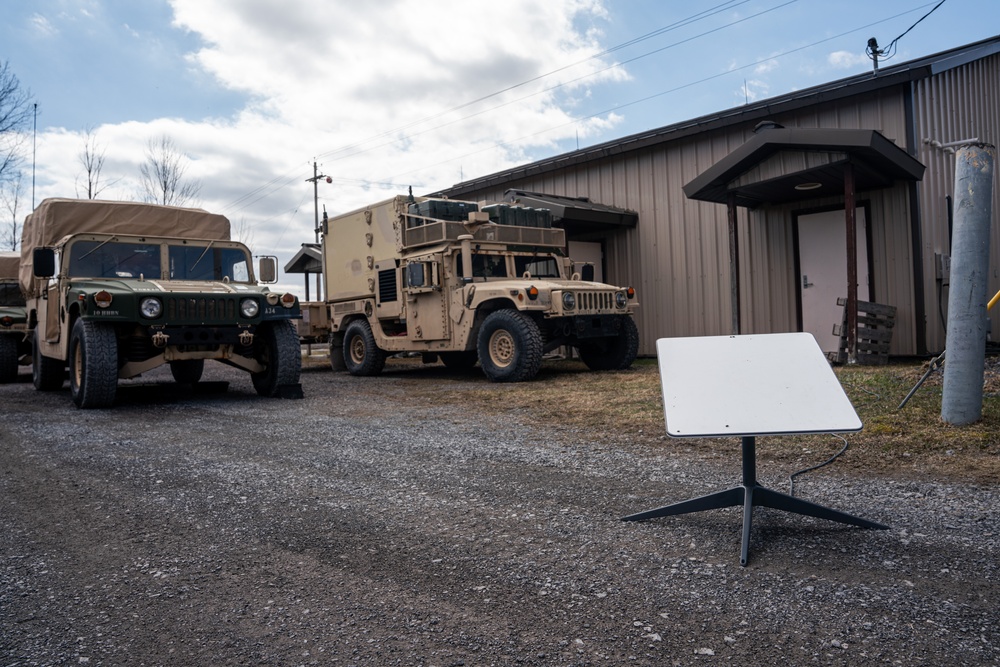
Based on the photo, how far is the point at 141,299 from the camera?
8.01m

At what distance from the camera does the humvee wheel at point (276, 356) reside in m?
8.92

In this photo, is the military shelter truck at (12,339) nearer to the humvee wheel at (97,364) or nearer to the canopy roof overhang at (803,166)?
the humvee wheel at (97,364)

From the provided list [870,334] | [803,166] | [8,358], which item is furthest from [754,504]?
[8,358]

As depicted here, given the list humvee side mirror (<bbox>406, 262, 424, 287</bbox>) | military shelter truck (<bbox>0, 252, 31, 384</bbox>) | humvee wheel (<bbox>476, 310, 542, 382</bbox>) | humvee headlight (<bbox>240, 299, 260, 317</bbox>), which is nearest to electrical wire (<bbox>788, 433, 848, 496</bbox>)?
humvee wheel (<bbox>476, 310, 542, 382</bbox>)

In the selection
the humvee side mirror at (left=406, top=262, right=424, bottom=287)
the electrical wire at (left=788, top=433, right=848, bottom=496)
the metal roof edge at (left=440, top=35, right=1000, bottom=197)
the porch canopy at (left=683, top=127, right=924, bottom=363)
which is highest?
the metal roof edge at (left=440, top=35, right=1000, bottom=197)

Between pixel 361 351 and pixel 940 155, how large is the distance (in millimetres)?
9440

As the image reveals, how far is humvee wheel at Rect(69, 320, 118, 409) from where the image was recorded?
786cm

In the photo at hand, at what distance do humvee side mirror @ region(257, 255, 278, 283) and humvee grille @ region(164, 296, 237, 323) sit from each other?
4.28 feet

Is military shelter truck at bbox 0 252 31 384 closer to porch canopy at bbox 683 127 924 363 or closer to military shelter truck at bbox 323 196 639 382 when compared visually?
military shelter truck at bbox 323 196 639 382

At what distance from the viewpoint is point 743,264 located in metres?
12.5

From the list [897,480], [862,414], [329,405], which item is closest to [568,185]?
[329,405]

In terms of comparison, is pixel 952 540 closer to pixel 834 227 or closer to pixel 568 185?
pixel 834 227

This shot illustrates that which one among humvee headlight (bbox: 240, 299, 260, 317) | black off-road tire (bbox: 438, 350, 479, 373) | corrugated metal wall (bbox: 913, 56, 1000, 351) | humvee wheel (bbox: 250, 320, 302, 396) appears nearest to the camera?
humvee headlight (bbox: 240, 299, 260, 317)

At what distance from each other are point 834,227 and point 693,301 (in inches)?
105
